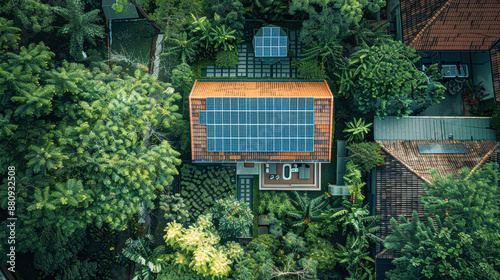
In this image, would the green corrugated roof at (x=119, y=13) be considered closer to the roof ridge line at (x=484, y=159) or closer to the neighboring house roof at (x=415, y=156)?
the neighboring house roof at (x=415, y=156)

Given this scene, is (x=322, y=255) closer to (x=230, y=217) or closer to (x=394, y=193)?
(x=394, y=193)

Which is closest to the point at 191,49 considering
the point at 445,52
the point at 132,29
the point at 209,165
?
the point at 132,29

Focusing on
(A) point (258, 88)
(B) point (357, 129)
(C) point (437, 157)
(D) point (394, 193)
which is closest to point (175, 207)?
(A) point (258, 88)

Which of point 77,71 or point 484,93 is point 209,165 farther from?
point 484,93

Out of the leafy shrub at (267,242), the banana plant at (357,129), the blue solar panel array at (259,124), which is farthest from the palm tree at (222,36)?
the leafy shrub at (267,242)

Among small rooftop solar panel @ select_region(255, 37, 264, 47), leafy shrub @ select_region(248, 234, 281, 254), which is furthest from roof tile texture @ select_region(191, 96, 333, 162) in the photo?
leafy shrub @ select_region(248, 234, 281, 254)

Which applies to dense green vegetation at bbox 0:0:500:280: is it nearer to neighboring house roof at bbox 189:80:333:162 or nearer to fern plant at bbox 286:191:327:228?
fern plant at bbox 286:191:327:228
